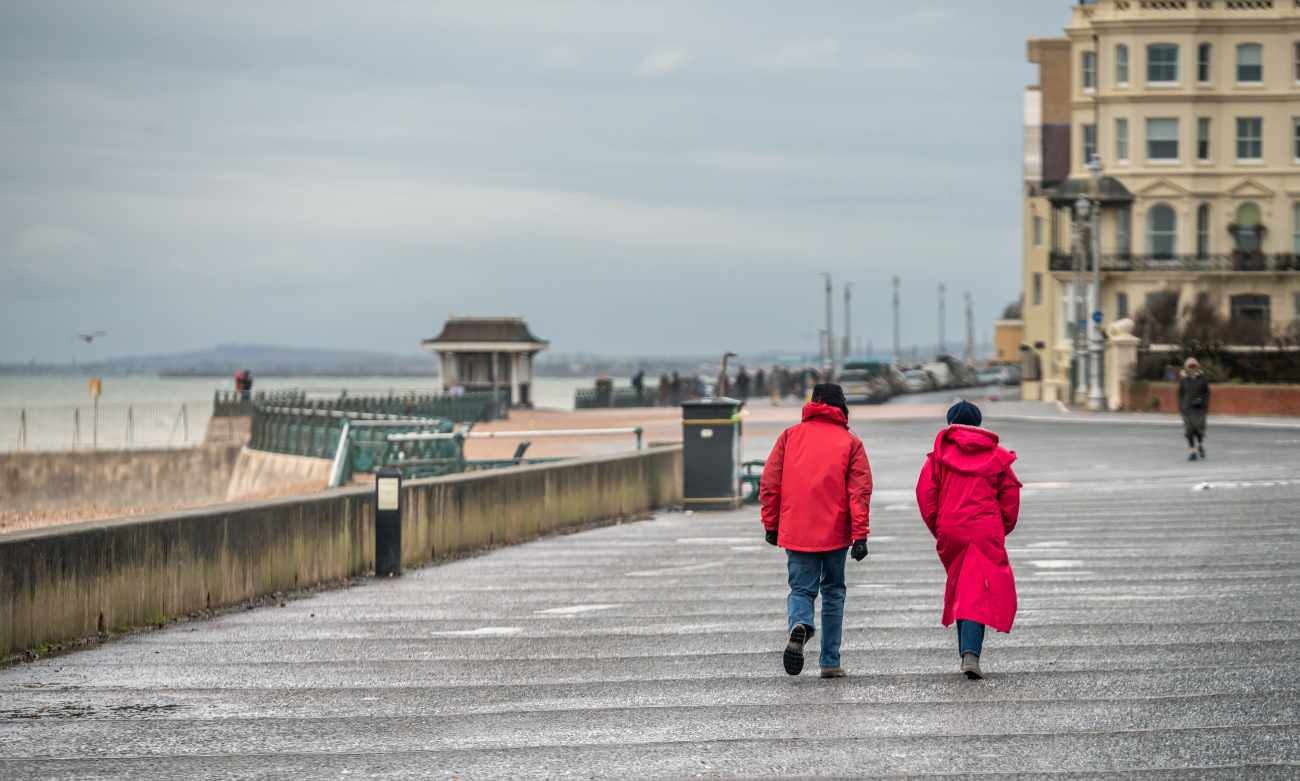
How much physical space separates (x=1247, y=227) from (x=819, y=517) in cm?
5664

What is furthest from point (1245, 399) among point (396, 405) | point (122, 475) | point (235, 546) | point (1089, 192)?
point (235, 546)

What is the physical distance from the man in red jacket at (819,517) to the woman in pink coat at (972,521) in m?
0.39

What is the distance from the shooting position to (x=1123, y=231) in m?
62.4

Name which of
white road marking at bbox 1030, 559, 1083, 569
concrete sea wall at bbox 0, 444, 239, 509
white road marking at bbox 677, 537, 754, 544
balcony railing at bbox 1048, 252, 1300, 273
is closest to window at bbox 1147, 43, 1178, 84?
balcony railing at bbox 1048, 252, 1300, 273

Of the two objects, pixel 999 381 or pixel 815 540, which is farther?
pixel 999 381

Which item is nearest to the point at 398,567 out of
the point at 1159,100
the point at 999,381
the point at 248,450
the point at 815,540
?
the point at 815,540

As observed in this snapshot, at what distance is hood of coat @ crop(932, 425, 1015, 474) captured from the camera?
9.47 meters

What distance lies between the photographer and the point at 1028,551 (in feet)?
54.6

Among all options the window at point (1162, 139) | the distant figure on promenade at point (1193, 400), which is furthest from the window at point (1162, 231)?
the distant figure on promenade at point (1193, 400)

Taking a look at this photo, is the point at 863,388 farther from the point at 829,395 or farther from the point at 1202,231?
the point at 829,395

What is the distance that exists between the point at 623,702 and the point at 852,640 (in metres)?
2.50

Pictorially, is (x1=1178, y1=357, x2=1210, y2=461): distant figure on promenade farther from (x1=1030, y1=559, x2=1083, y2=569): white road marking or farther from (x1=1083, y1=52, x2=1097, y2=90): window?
(x1=1083, y1=52, x2=1097, y2=90): window

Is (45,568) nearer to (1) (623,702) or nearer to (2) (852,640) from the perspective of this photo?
(1) (623,702)

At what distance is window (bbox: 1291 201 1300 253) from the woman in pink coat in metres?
56.9
